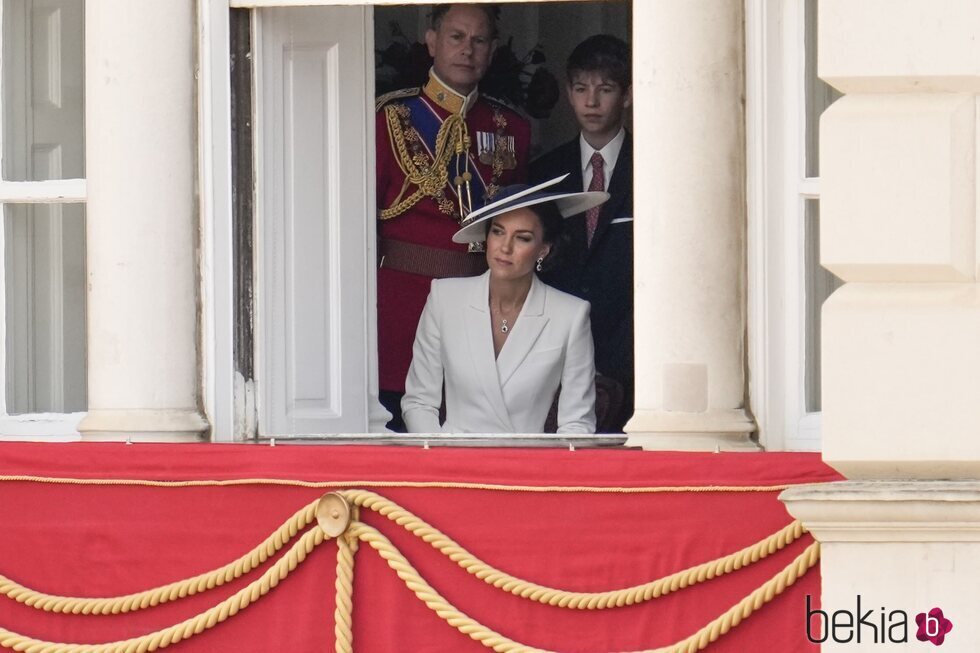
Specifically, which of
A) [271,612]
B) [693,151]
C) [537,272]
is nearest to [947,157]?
[693,151]

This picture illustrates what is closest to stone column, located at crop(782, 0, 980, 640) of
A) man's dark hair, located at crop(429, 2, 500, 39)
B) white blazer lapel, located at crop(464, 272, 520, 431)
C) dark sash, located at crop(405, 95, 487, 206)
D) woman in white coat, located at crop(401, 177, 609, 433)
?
woman in white coat, located at crop(401, 177, 609, 433)

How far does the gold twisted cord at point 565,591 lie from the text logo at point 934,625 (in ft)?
3.29

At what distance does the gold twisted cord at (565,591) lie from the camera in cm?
632

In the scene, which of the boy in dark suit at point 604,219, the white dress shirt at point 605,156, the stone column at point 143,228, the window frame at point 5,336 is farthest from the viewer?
the white dress shirt at point 605,156

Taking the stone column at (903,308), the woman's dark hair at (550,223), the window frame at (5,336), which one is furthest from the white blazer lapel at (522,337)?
the stone column at (903,308)

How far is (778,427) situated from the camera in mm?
6996

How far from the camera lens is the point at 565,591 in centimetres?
651

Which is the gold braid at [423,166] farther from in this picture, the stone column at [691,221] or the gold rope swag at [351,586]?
the gold rope swag at [351,586]

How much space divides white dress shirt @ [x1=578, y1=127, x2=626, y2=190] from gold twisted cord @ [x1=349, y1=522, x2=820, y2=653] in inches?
93.5

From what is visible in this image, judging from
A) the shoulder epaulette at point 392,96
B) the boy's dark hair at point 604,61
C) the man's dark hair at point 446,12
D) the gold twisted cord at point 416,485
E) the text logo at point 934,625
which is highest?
the man's dark hair at point 446,12

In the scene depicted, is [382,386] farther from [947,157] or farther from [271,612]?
[947,157]

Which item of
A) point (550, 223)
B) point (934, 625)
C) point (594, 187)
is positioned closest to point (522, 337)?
point (550, 223)

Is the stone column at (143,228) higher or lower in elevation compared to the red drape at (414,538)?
higher

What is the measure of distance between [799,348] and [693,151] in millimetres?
759
